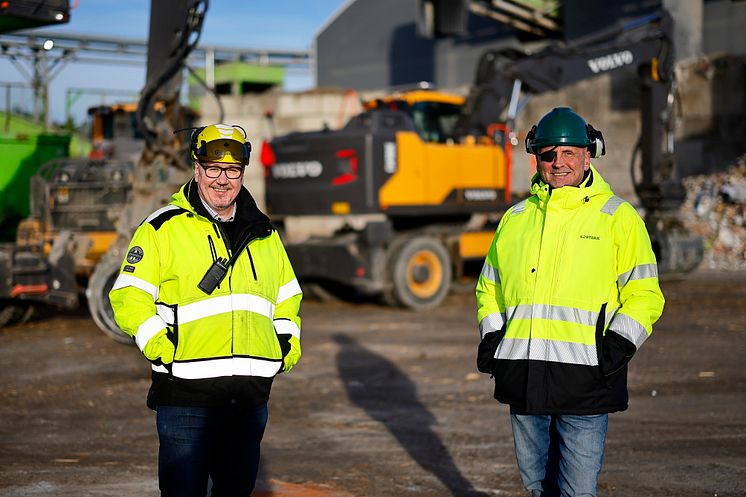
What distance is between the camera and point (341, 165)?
531 inches

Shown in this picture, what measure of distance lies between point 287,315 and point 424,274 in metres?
10.0

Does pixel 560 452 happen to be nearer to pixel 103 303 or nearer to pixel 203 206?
pixel 203 206

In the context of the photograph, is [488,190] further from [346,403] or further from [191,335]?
[191,335]

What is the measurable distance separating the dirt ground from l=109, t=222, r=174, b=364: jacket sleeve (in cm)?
232

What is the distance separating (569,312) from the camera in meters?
3.85

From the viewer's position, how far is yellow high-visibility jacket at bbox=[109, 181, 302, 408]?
3582mm

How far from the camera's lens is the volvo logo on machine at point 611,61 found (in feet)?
50.1

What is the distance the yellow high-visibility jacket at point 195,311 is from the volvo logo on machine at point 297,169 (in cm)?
1000

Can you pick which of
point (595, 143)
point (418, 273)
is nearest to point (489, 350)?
point (595, 143)

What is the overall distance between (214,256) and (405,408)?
4.58 metres

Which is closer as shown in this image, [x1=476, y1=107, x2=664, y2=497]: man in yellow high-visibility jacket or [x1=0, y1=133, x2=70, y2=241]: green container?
[x1=476, y1=107, x2=664, y2=497]: man in yellow high-visibility jacket

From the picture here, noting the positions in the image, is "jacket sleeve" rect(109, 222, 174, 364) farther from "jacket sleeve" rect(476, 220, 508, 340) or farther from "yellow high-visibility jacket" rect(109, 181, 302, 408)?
"jacket sleeve" rect(476, 220, 508, 340)

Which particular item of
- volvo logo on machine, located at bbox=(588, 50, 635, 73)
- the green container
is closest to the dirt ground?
the green container

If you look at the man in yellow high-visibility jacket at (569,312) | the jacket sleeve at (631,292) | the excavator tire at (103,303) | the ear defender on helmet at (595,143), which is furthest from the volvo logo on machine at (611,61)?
the jacket sleeve at (631,292)
